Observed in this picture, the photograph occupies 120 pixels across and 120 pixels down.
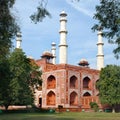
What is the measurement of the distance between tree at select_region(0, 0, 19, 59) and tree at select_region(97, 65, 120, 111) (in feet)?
119

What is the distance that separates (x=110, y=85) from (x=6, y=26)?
38.2m

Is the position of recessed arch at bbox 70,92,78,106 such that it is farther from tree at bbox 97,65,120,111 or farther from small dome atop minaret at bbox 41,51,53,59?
small dome atop minaret at bbox 41,51,53,59

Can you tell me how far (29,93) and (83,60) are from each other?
3035cm

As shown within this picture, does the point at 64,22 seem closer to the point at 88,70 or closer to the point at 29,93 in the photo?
the point at 88,70

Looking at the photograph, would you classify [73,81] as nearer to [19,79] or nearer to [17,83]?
[19,79]

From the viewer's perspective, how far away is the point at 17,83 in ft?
122

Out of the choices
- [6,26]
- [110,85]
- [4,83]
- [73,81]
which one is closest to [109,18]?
[6,26]

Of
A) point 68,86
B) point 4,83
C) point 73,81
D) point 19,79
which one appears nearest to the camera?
point 4,83

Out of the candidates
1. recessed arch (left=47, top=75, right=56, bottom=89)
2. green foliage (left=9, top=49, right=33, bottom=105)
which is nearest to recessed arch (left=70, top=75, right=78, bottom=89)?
recessed arch (left=47, top=75, right=56, bottom=89)

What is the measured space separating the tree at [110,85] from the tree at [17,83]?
15.7 metres

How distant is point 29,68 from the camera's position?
132 ft

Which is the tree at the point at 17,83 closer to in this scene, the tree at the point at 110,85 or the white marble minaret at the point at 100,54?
the tree at the point at 110,85

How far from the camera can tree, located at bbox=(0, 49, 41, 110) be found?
36625 mm

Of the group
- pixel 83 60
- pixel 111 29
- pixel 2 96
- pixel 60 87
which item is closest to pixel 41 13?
pixel 111 29
